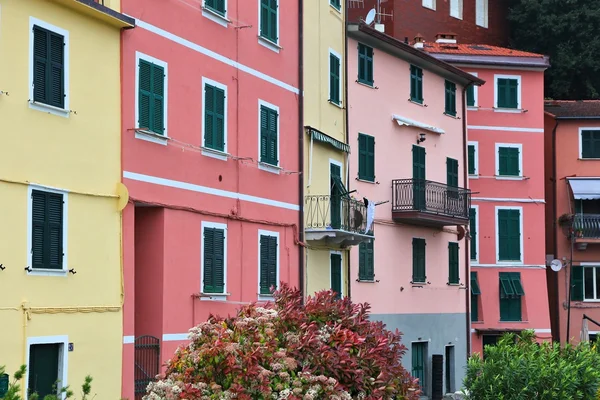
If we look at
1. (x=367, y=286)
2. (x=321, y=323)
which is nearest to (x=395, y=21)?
(x=367, y=286)

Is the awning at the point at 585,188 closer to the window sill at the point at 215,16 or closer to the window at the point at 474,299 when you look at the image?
the window at the point at 474,299

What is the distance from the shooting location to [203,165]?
78.1ft

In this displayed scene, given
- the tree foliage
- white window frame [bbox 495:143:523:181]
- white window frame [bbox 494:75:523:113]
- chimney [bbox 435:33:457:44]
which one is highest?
the tree foliage

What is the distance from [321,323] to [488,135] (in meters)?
33.4

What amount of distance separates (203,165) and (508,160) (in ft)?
79.0

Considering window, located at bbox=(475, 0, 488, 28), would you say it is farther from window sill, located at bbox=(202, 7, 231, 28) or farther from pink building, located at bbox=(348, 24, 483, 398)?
window sill, located at bbox=(202, 7, 231, 28)

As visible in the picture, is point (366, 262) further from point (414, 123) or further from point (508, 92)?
point (508, 92)

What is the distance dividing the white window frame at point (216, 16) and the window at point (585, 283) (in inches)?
1096

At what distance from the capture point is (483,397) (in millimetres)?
19922

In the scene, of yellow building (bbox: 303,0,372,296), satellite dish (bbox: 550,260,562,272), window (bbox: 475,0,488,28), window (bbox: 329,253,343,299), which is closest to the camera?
yellow building (bbox: 303,0,372,296)

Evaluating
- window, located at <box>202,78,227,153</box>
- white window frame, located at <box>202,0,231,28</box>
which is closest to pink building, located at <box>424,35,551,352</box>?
white window frame, located at <box>202,0,231,28</box>

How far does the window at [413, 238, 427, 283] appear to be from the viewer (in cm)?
3653

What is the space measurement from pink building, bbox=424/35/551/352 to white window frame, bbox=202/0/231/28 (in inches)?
838

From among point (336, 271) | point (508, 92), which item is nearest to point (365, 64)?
point (336, 271)
